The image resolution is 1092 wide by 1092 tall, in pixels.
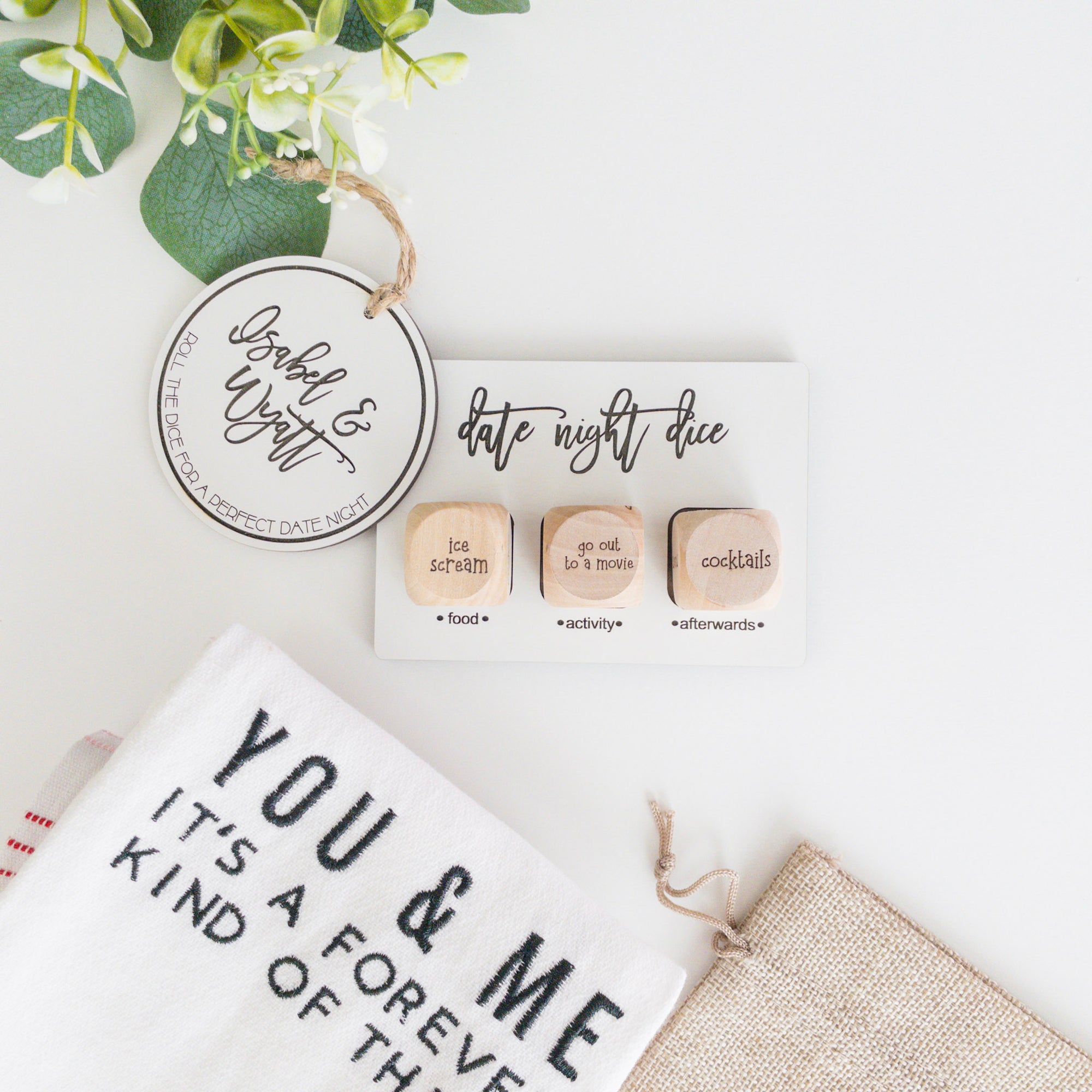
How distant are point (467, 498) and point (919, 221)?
39 cm

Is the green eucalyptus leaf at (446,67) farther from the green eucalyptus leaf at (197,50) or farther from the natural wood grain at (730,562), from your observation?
the natural wood grain at (730,562)

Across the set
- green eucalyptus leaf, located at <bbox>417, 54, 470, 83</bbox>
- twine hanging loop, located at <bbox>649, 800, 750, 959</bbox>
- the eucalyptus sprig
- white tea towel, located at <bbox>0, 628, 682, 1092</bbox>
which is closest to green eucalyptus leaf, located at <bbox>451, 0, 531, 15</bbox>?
the eucalyptus sprig

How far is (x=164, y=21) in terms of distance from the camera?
55 cm

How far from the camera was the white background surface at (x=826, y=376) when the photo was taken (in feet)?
1.90

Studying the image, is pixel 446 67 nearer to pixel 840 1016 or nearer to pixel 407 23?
Answer: pixel 407 23

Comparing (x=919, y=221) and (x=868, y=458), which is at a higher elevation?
(x=919, y=221)

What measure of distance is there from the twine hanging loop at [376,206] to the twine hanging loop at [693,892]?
412mm

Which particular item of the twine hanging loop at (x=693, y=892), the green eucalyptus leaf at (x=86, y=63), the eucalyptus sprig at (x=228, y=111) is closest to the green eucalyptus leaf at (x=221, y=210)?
the eucalyptus sprig at (x=228, y=111)

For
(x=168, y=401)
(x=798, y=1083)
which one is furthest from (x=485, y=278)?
(x=798, y=1083)

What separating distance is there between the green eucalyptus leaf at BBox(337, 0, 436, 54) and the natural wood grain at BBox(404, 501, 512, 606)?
34 cm

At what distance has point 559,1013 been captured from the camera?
480 mm

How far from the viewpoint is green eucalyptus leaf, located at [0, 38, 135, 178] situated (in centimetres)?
55

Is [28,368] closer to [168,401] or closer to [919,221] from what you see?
[168,401]

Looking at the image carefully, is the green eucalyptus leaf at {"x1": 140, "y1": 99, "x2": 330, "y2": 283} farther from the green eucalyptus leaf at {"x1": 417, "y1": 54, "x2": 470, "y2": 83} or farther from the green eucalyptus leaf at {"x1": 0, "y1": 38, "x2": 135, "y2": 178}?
the green eucalyptus leaf at {"x1": 417, "y1": 54, "x2": 470, "y2": 83}
